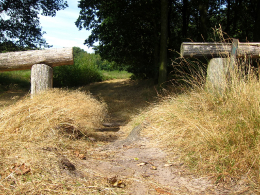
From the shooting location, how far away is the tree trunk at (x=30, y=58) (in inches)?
207

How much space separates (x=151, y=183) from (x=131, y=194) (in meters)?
0.34

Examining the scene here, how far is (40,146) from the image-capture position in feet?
10.1

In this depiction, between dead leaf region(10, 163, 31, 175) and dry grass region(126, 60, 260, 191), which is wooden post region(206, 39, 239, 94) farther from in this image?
dead leaf region(10, 163, 31, 175)

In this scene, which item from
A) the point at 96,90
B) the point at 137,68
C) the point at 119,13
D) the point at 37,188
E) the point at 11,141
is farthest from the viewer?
the point at 96,90

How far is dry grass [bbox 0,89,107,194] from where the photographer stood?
224 centimetres

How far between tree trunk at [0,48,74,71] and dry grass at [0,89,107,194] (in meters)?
0.81

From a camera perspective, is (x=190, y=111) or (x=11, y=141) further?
(x=190, y=111)

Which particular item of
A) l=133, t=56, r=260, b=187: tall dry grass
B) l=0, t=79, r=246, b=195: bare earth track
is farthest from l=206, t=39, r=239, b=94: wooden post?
l=0, t=79, r=246, b=195: bare earth track

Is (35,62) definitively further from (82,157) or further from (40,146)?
(82,157)

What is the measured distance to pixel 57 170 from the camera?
2.55 m

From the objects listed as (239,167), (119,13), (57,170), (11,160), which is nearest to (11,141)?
(11,160)

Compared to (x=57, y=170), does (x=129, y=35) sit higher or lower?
higher

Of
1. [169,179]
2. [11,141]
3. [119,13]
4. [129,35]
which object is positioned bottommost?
[169,179]

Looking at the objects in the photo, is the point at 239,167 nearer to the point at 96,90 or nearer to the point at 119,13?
the point at 119,13
